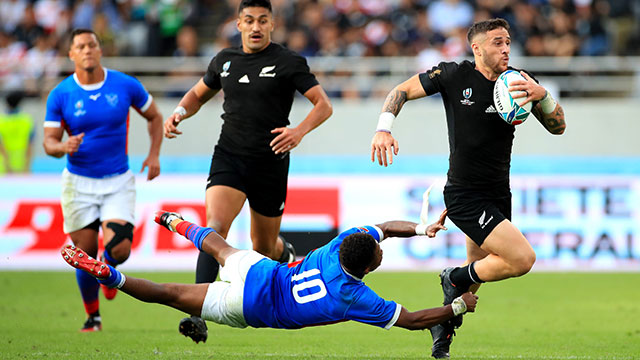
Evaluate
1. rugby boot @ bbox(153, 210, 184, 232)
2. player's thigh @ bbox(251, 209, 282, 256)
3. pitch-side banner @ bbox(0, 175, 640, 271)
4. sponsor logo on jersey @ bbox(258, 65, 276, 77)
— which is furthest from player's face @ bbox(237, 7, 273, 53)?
pitch-side banner @ bbox(0, 175, 640, 271)

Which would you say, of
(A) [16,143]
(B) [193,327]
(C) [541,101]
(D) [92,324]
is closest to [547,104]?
(C) [541,101]

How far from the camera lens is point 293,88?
347 inches

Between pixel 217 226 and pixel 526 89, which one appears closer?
pixel 526 89

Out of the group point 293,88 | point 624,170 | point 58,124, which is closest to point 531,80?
point 293,88

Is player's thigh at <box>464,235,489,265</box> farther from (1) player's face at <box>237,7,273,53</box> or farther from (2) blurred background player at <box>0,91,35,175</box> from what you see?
(2) blurred background player at <box>0,91,35,175</box>

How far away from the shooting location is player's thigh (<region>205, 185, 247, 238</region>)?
27.3 feet

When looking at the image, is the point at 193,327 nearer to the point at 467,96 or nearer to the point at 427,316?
the point at 427,316

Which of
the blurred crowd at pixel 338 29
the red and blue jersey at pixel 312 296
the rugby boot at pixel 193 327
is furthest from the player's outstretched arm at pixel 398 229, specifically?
the blurred crowd at pixel 338 29

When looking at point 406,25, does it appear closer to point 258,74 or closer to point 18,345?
point 258,74

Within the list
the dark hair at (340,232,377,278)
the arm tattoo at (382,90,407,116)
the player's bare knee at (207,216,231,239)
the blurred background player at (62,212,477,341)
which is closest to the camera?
the dark hair at (340,232,377,278)

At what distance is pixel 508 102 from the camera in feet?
23.6

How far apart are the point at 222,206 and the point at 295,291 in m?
1.90

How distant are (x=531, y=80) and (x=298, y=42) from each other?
12.4m

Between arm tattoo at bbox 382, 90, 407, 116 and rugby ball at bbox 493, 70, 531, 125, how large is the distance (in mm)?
716
